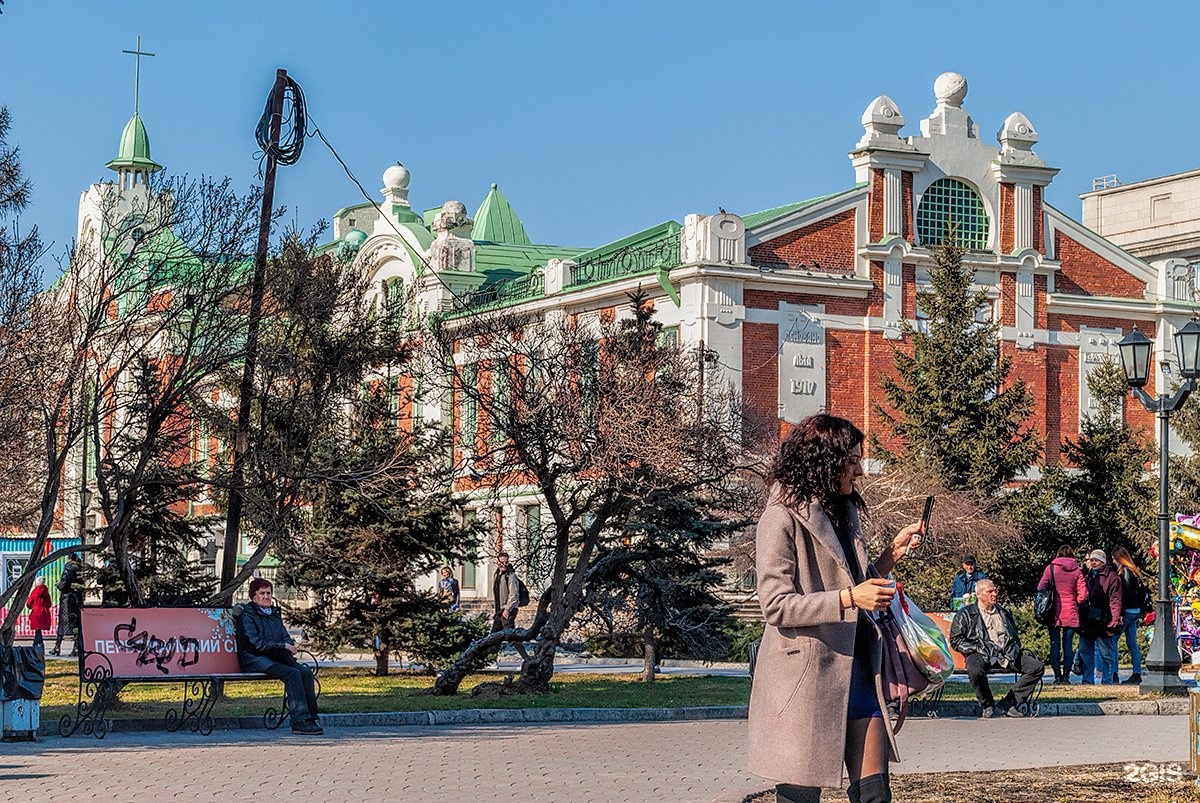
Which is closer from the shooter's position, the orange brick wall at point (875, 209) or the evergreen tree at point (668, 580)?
the evergreen tree at point (668, 580)

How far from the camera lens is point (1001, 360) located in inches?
1592

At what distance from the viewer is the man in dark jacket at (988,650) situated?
18625mm

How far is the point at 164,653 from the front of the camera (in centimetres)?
1700

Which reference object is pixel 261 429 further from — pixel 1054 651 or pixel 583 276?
pixel 583 276

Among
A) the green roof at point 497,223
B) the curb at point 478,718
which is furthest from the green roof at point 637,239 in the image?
the curb at point 478,718

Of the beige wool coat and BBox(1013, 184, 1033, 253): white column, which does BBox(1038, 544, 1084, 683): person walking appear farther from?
BBox(1013, 184, 1033, 253): white column

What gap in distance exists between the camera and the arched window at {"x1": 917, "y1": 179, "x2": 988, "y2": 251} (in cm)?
4309

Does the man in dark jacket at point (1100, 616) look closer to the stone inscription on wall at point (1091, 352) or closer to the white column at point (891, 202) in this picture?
the white column at point (891, 202)

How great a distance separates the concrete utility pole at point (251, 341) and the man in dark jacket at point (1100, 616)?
1066 cm

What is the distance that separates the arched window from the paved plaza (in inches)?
1025

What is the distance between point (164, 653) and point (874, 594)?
11.6 meters

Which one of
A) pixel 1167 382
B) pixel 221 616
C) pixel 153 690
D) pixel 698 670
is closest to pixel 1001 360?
pixel 1167 382

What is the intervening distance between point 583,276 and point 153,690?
24.1 meters

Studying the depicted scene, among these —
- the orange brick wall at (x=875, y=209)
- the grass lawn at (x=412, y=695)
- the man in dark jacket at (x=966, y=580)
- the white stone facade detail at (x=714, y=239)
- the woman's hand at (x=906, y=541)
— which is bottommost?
the grass lawn at (x=412, y=695)
